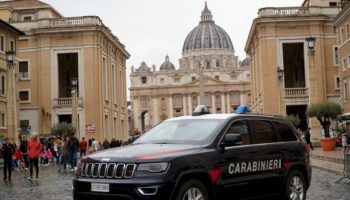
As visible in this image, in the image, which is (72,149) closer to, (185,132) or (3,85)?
(185,132)

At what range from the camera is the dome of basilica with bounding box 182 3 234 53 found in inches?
7372

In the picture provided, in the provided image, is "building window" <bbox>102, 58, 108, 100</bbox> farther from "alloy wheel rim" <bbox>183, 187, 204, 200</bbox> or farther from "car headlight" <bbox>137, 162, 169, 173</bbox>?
"car headlight" <bbox>137, 162, 169, 173</bbox>

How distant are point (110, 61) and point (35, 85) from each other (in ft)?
31.6

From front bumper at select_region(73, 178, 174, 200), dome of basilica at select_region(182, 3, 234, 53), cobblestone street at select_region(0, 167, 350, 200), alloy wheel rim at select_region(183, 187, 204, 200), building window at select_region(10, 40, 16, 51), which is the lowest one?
cobblestone street at select_region(0, 167, 350, 200)

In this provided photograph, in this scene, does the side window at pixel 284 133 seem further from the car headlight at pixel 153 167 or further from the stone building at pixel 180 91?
the stone building at pixel 180 91

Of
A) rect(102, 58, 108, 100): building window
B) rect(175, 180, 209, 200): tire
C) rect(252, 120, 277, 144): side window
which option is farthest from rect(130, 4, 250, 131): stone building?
rect(175, 180, 209, 200): tire

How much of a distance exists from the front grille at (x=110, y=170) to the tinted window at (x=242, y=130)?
→ 229 cm

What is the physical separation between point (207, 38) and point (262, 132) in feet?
588

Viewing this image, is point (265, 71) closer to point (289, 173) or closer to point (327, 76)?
point (327, 76)

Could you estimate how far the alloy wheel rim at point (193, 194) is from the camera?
28.6 feet

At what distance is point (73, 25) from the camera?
57.4 metres

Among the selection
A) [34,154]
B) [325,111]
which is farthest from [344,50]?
[34,154]

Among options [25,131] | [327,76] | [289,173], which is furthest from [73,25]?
[289,173]

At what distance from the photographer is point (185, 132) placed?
9.91 m
